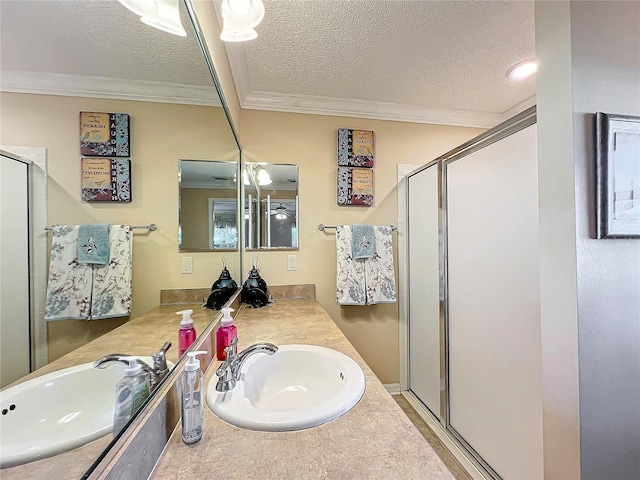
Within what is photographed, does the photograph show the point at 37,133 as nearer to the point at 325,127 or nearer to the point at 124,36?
the point at 124,36

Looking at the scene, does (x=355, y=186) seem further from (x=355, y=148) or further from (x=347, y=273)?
(x=347, y=273)

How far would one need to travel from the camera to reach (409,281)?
7.03 ft

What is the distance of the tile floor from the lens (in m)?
1.42

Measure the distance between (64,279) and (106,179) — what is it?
19 centimetres

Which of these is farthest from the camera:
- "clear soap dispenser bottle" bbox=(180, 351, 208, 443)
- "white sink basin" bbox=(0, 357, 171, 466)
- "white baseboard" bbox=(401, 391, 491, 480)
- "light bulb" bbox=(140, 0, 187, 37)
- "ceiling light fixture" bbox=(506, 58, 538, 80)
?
"ceiling light fixture" bbox=(506, 58, 538, 80)

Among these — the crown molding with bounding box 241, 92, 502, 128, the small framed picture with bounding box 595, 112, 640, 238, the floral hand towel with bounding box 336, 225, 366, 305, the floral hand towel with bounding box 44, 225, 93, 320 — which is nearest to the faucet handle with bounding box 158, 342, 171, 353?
the floral hand towel with bounding box 44, 225, 93, 320

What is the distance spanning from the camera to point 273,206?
6.57ft

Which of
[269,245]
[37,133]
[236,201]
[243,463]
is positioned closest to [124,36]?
[37,133]

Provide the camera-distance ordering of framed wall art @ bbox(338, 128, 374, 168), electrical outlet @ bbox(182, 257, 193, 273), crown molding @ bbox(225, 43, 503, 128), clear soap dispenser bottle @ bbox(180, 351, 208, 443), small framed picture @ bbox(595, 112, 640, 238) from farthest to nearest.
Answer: framed wall art @ bbox(338, 128, 374, 168), crown molding @ bbox(225, 43, 503, 128), electrical outlet @ bbox(182, 257, 193, 273), small framed picture @ bbox(595, 112, 640, 238), clear soap dispenser bottle @ bbox(180, 351, 208, 443)

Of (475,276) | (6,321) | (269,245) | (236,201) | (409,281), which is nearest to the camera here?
(6,321)

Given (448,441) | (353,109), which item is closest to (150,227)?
(353,109)

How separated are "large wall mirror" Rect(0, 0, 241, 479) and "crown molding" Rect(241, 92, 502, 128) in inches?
36.2

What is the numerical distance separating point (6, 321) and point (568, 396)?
135cm

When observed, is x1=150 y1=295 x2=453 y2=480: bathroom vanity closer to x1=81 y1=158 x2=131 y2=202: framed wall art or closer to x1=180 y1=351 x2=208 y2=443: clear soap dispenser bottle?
x1=180 y1=351 x2=208 y2=443: clear soap dispenser bottle
